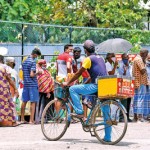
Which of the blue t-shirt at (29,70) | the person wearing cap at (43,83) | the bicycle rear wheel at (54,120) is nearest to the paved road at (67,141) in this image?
the bicycle rear wheel at (54,120)

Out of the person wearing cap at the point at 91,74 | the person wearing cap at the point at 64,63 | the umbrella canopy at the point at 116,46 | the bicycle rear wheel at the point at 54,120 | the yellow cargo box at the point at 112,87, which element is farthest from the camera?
the umbrella canopy at the point at 116,46

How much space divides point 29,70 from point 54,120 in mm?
3916

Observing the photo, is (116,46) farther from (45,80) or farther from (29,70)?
(29,70)

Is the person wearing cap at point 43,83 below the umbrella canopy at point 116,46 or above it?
below

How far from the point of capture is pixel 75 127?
1628 centimetres

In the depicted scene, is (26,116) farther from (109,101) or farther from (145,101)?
(109,101)

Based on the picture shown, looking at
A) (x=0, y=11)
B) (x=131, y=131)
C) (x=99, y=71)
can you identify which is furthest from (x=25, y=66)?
(x=0, y=11)

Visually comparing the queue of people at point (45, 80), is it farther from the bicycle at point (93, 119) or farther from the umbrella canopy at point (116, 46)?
the bicycle at point (93, 119)

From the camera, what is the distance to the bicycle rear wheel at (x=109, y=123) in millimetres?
12703

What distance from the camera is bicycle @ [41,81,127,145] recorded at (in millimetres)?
12708

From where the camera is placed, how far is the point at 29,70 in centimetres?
1727

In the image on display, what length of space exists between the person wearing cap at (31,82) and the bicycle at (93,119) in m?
3.82

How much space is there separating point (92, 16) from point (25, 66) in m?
20.7

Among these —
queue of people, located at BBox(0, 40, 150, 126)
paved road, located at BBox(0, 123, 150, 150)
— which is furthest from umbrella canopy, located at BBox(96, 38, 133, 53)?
paved road, located at BBox(0, 123, 150, 150)
